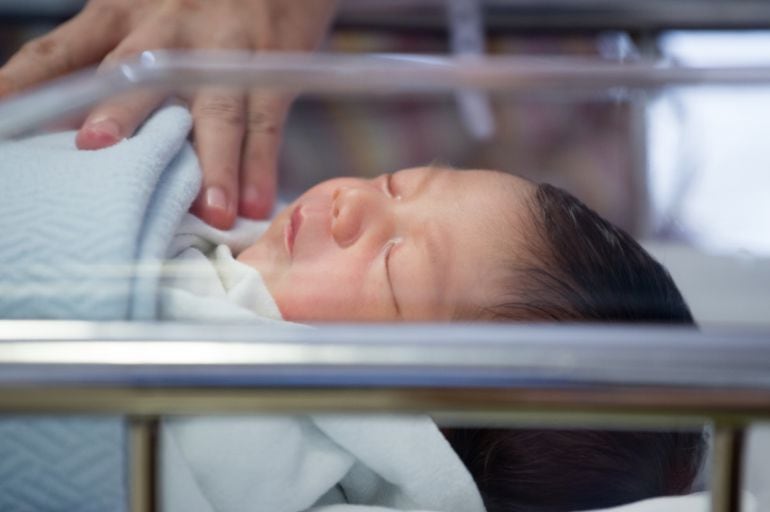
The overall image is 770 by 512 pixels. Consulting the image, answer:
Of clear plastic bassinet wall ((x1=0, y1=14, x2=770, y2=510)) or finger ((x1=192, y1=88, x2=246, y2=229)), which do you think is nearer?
clear plastic bassinet wall ((x1=0, y1=14, x2=770, y2=510))

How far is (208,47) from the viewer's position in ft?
3.44

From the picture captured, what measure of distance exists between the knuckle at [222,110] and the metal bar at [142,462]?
508 mm

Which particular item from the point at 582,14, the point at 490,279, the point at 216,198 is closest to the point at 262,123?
the point at 216,198

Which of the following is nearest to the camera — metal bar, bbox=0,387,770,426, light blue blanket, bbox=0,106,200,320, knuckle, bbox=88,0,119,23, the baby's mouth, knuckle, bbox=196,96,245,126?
metal bar, bbox=0,387,770,426

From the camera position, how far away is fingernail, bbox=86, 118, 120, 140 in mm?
747

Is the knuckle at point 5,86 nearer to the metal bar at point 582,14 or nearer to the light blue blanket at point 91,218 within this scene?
the light blue blanket at point 91,218

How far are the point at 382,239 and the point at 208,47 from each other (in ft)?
1.40

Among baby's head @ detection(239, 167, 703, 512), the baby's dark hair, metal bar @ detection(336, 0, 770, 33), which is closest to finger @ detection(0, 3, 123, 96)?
baby's head @ detection(239, 167, 703, 512)

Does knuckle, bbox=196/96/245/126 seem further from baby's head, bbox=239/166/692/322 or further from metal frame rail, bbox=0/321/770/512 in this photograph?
metal frame rail, bbox=0/321/770/512

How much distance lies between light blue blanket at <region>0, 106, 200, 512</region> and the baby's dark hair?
0.22 metres

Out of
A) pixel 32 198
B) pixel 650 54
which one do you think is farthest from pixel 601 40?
pixel 32 198

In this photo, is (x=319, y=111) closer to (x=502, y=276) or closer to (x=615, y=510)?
(x=502, y=276)

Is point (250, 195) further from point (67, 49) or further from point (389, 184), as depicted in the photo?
point (67, 49)

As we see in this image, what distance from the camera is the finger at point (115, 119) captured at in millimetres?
740
